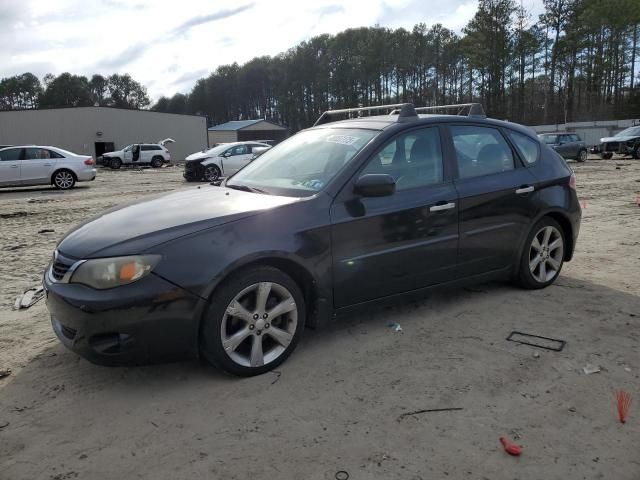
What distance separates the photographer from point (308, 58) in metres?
90.2

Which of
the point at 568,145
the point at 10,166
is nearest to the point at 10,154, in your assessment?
the point at 10,166

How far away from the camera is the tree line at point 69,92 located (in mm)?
106750

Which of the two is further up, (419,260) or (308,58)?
(308,58)

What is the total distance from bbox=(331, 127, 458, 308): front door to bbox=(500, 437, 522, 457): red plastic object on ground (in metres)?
1.41

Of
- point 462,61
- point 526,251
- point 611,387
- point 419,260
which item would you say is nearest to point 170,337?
point 419,260

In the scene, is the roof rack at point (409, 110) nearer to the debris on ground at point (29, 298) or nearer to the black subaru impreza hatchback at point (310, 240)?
the black subaru impreza hatchback at point (310, 240)

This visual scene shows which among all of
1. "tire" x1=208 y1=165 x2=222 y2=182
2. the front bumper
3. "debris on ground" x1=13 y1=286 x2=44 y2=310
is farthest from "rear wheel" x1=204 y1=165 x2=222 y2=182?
the front bumper

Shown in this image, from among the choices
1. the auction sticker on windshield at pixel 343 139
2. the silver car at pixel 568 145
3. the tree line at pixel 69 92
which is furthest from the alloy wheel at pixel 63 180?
the tree line at pixel 69 92

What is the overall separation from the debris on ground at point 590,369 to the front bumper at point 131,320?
245 cm

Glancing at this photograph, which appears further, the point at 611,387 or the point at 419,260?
the point at 419,260

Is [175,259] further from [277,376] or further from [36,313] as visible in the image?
[36,313]

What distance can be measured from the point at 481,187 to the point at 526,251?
85cm

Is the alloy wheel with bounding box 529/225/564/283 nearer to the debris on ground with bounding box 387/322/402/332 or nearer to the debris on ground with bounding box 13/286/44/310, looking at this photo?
the debris on ground with bounding box 387/322/402/332

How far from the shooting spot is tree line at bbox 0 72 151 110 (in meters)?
107
